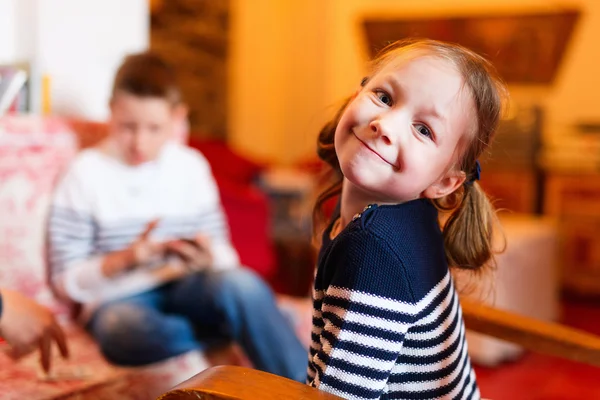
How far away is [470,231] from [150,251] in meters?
0.72

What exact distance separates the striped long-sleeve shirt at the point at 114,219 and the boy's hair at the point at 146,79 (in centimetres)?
17

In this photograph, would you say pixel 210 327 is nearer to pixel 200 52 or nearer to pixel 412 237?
pixel 412 237

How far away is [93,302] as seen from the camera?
1516mm

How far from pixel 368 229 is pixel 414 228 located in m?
0.08

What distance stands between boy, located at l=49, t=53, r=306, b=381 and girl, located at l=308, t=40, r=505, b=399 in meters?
0.54

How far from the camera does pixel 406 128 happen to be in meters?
0.79

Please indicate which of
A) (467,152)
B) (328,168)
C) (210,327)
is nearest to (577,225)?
(210,327)

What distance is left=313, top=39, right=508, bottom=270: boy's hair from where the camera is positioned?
0.82m

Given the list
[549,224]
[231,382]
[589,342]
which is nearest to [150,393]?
[231,382]

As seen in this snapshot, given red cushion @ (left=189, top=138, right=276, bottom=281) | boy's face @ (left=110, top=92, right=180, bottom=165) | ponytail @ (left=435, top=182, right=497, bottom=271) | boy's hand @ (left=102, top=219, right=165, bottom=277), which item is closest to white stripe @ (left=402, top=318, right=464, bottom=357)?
ponytail @ (left=435, top=182, right=497, bottom=271)

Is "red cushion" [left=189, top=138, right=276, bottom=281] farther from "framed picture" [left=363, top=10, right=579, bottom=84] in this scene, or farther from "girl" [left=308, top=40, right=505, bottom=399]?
"girl" [left=308, top=40, right=505, bottom=399]

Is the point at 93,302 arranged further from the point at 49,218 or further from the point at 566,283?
the point at 566,283

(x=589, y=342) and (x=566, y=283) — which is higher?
(x=589, y=342)

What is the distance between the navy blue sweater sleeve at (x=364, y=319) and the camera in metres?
0.76
